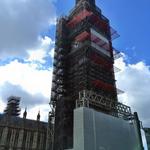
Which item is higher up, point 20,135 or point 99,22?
point 99,22

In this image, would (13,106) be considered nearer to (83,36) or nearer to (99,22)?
(83,36)

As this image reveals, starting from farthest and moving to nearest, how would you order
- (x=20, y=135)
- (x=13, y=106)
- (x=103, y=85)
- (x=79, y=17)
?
(x=13, y=106), (x=20, y=135), (x=79, y=17), (x=103, y=85)

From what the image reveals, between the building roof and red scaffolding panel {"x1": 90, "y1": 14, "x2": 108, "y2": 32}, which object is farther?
the building roof

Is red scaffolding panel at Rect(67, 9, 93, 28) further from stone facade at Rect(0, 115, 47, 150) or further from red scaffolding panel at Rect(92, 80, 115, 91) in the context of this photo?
stone facade at Rect(0, 115, 47, 150)

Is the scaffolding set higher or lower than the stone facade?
higher

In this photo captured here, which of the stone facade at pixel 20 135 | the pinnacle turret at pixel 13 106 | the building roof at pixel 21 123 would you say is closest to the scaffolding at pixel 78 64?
the stone facade at pixel 20 135

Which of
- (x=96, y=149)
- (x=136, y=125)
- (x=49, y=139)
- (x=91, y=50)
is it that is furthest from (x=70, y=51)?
(x=96, y=149)

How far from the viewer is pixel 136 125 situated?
117 ft

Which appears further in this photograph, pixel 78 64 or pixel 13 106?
pixel 13 106

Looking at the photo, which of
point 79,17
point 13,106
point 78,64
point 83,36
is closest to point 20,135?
point 13,106

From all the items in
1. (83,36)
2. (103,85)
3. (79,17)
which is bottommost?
(103,85)

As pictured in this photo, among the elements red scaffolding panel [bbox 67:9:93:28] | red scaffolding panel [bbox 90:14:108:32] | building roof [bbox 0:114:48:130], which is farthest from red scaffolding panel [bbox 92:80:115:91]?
building roof [bbox 0:114:48:130]

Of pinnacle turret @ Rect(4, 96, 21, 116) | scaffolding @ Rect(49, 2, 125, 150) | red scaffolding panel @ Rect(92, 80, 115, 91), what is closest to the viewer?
scaffolding @ Rect(49, 2, 125, 150)

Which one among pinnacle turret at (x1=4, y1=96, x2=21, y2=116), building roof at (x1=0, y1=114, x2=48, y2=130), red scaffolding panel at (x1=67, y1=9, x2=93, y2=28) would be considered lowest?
building roof at (x1=0, y1=114, x2=48, y2=130)
